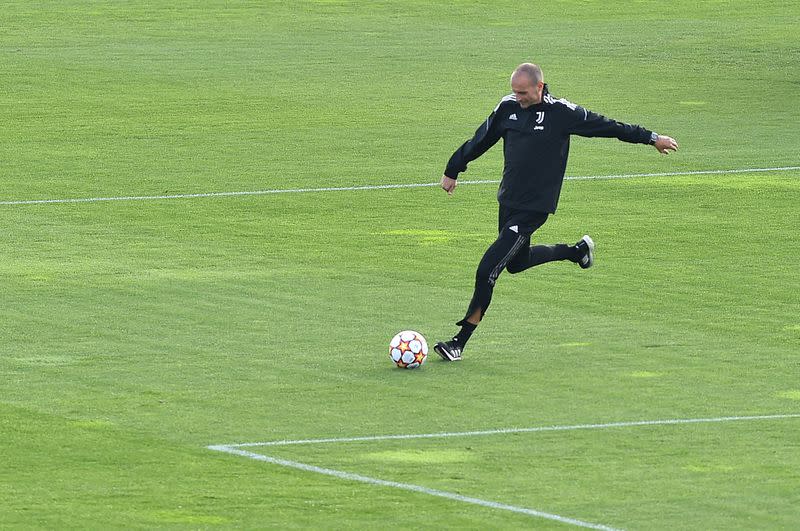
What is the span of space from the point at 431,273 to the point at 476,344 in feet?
10.1

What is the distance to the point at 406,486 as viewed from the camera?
10.9 m

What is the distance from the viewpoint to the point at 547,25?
4316 centimetres

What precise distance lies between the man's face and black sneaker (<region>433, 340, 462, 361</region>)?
1788mm

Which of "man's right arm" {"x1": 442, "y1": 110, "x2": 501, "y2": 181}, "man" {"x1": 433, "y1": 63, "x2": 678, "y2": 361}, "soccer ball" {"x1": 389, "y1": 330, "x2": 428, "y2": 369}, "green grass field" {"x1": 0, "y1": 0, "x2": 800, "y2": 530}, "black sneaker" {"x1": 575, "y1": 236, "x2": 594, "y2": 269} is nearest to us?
"green grass field" {"x1": 0, "y1": 0, "x2": 800, "y2": 530}

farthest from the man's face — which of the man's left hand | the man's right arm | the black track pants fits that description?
the man's left hand

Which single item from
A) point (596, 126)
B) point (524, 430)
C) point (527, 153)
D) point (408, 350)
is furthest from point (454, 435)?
point (596, 126)

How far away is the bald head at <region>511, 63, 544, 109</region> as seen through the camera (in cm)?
1422

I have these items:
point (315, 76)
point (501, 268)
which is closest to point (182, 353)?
point (501, 268)

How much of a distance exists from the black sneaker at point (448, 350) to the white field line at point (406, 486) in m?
2.80

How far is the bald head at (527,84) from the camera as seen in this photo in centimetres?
1422

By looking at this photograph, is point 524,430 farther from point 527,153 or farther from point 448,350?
point 527,153

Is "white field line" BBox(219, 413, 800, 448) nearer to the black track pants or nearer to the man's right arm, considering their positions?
the black track pants

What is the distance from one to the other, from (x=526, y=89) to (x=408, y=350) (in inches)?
78.6

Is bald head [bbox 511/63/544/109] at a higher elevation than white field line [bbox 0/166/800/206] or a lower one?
higher
